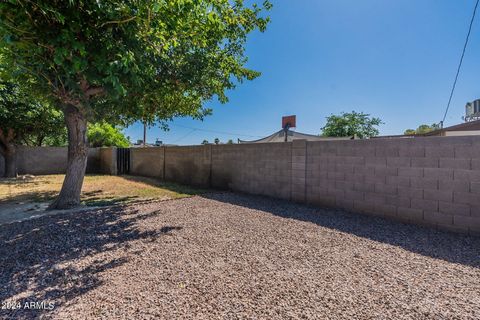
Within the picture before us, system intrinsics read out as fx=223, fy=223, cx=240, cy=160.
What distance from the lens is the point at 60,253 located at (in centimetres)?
284

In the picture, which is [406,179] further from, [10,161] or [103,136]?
[103,136]

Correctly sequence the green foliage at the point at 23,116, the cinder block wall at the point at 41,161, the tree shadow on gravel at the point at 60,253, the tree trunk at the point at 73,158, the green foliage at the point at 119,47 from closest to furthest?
1. the tree shadow on gravel at the point at 60,253
2. the green foliage at the point at 119,47
3. the tree trunk at the point at 73,158
4. the green foliage at the point at 23,116
5. the cinder block wall at the point at 41,161

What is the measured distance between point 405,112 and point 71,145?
15.6m

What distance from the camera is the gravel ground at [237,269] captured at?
1822mm

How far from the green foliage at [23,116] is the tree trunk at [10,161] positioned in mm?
463

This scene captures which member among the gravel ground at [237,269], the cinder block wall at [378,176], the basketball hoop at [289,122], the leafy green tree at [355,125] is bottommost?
the gravel ground at [237,269]

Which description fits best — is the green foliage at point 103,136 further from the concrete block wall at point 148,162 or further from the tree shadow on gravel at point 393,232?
the tree shadow on gravel at point 393,232

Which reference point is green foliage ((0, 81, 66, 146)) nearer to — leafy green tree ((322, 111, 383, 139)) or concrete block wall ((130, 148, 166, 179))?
concrete block wall ((130, 148, 166, 179))

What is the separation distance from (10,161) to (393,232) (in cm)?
1639

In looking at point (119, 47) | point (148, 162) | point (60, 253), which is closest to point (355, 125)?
point (148, 162)

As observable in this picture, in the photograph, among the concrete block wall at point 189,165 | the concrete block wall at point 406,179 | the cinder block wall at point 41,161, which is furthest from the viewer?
the cinder block wall at point 41,161

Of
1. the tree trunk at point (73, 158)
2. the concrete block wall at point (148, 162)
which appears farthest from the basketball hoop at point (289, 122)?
the tree trunk at point (73, 158)

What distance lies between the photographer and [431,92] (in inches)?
408

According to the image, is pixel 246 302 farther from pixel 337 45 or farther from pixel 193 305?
pixel 337 45
